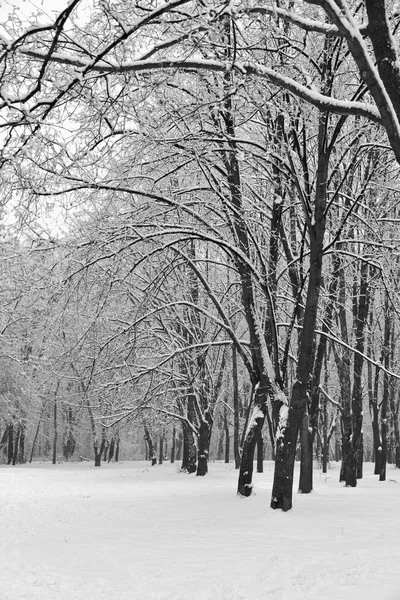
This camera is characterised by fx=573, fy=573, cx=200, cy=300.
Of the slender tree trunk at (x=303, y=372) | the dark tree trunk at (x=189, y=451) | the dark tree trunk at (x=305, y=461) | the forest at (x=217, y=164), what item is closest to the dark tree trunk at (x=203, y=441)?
the dark tree trunk at (x=189, y=451)

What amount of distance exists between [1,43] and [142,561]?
565 cm

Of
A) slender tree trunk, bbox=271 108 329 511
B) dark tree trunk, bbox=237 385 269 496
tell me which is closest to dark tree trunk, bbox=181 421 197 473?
dark tree trunk, bbox=237 385 269 496

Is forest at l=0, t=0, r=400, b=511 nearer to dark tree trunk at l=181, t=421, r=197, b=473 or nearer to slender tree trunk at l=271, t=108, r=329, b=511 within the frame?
slender tree trunk at l=271, t=108, r=329, b=511

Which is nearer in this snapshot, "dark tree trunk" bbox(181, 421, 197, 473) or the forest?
the forest

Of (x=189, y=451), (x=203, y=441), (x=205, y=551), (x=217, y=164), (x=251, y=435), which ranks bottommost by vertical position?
(x=189, y=451)

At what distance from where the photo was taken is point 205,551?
7.04 meters

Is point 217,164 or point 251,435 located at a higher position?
point 217,164

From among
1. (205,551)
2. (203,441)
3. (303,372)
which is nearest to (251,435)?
(303,372)

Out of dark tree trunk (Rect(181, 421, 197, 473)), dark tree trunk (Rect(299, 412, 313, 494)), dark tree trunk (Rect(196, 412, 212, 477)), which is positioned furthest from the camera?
dark tree trunk (Rect(181, 421, 197, 473))

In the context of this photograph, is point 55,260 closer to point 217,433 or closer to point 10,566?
point 10,566

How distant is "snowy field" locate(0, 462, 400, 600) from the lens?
5402 mm

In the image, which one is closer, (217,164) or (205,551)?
(205,551)

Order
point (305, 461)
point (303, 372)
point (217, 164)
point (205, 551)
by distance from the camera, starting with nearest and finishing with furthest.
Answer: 1. point (205, 551)
2. point (303, 372)
3. point (217, 164)
4. point (305, 461)

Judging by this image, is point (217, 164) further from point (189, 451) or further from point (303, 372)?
point (189, 451)
